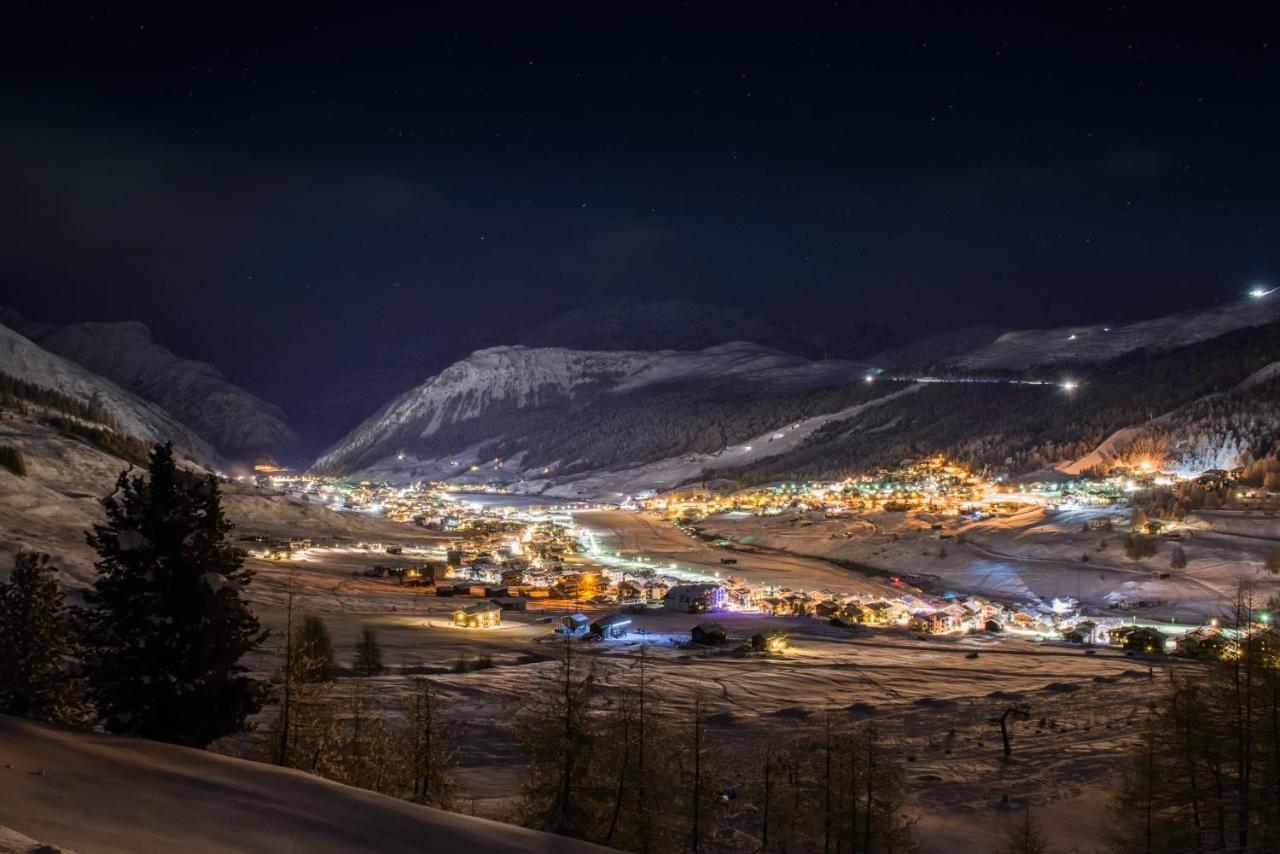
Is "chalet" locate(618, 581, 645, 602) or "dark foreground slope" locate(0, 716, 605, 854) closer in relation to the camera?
"dark foreground slope" locate(0, 716, 605, 854)

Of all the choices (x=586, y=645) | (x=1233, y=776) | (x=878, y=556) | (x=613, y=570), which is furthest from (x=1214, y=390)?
(x=1233, y=776)

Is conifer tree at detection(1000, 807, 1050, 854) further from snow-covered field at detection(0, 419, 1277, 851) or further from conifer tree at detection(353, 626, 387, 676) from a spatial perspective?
conifer tree at detection(353, 626, 387, 676)

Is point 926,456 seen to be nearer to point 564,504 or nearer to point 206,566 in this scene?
point 564,504

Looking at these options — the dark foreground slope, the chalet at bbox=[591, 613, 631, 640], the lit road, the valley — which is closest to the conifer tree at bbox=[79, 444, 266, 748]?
the dark foreground slope

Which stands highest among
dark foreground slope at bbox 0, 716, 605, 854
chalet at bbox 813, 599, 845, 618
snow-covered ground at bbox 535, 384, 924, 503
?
snow-covered ground at bbox 535, 384, 924, 503

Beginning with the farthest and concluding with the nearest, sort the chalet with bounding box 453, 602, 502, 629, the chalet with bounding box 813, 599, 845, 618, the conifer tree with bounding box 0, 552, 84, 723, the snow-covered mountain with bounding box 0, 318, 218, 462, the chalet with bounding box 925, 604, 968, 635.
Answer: the snow-covered mountain with bounding box 0, 318, 218, 462 → the chalet with bounding box 813, 599, 845, 618 → the chalet with bounding box 925, 604, 968, 635 → the chalet with bounding box 453, 602, 502, 629 → the conifer tree with bounding box 0, 552, 84, 723
